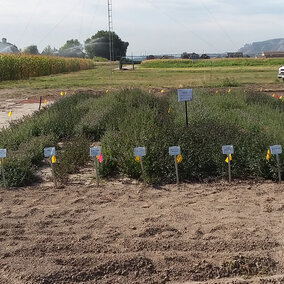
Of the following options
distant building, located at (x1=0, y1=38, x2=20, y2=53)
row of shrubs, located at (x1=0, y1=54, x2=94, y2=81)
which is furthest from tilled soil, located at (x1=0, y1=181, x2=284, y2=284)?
distant building, located at (x1=0, y1=38, x2=20, y2=53)

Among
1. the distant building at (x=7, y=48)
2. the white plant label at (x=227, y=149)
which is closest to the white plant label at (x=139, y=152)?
the white plant label at (x=227, y=149)

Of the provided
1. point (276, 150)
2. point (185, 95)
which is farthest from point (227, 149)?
point (185, 95)

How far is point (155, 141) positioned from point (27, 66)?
28.5m

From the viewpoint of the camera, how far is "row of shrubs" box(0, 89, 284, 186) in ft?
20.6

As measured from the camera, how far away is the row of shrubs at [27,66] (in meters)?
30.1

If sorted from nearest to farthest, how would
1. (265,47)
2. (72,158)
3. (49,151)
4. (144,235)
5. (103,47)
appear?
1. (144,235)
2. (49,151)
3. (72,158)
4. (103,47)
5. (265,47)

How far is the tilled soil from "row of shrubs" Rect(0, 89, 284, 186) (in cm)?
45

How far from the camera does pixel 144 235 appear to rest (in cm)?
416

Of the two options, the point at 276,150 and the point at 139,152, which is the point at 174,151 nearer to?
the point at 139,152

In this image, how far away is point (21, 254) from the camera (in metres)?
3.80

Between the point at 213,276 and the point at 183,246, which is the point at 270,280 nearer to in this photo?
the point at 213,276

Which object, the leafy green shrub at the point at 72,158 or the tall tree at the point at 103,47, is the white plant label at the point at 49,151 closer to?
the leafy green shrub at the point at 72,158

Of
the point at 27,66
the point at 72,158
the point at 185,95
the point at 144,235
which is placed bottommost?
the point at 144,235

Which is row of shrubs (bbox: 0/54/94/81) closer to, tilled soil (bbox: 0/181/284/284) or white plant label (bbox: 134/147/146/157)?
white plant label (bbox: 134/147/146/157)
